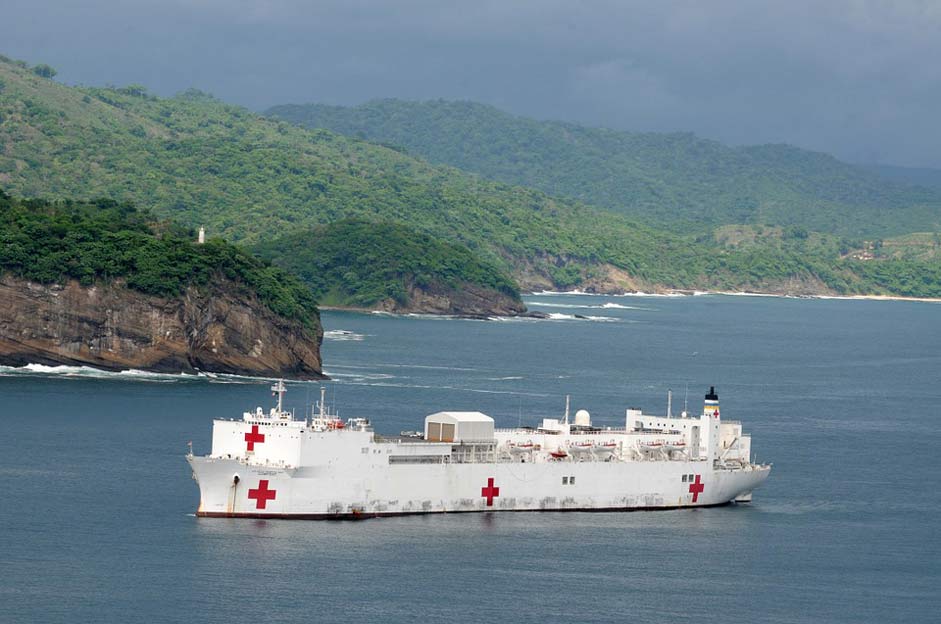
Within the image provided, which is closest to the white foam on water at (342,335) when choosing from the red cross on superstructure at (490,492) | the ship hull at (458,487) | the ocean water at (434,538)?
the ocean water at (434,538)

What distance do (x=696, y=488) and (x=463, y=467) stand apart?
1211 centimetres

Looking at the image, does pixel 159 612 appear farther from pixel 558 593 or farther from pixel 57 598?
pixel 558 593

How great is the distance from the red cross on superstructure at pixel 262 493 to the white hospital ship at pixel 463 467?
0.04 metres

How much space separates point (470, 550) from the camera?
6353 centimetres

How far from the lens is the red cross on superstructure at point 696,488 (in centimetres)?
7519

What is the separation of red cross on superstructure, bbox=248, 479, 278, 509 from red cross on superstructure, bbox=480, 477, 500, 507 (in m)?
8.84

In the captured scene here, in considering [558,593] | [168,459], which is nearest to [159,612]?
[558,593]

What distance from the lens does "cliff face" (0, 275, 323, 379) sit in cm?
11762

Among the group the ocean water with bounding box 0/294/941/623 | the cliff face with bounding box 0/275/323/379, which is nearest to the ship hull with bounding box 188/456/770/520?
the ocean water with bounding box 0/294/941/623

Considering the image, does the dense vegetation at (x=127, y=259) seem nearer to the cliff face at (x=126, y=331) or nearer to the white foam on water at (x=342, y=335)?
the cliff face at (x=126, y=331)

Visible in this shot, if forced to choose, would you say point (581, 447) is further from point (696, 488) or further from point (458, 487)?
point (458, 487)

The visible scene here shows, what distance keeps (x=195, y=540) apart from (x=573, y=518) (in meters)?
16.4

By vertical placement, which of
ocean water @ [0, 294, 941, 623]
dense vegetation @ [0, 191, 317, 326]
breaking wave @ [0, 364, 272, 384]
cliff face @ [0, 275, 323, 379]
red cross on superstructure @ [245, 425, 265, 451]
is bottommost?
ocean water @ [0, 294, 941, 623]

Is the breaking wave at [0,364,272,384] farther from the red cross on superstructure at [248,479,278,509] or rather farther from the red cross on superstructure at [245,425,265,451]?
the red cross on superstructure at [248,479,278,509]
